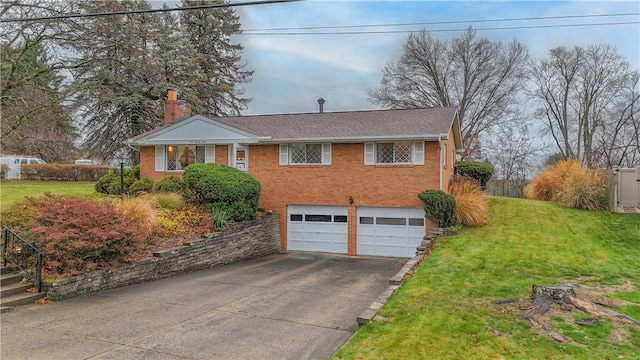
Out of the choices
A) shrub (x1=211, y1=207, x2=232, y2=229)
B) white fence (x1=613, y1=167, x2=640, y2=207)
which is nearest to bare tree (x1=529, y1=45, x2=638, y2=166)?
white fence (x1=613, y1=167, x2=640, y2=207)

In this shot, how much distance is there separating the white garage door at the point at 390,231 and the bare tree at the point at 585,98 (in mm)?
19556

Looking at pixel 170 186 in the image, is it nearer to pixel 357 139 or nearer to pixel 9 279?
pixel 357 139

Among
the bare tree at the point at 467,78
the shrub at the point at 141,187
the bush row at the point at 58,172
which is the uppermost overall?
the bare tree at the point at 467,78

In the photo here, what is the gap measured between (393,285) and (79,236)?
703 centimetres

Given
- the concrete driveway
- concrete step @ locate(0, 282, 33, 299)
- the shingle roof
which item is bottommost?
the concrete driveway

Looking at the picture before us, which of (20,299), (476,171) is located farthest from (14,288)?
(476,171)

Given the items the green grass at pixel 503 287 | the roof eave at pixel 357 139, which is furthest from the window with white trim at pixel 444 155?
the green grass at pixel 503 287

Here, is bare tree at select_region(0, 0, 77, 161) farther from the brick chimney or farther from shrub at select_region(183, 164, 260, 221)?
shrub at select_region(183, 164, 260, 221)

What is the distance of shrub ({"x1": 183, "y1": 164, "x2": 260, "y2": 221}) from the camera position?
1449 centimetres

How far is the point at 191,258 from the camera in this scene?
Result: 12211mm

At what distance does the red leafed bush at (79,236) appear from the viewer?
29.3 ft

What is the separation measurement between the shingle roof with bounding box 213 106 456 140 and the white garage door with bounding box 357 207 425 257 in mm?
3077

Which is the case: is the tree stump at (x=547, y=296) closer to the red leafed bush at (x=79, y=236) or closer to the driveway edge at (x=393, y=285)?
the driveway edge at (x=393, y=285)

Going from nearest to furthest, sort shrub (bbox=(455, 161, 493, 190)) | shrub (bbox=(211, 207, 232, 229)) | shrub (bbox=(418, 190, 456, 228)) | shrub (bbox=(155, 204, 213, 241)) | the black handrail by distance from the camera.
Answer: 1. the black handrail
2. shrub (bbox=(155, 204, 213, 241))
3. shrub (bbox=(211, 207, 232, 229))
4. shrub (bbox=(418, 190, 456, 228))
5. shrub (bbox=(455, 161, 493, 190))
